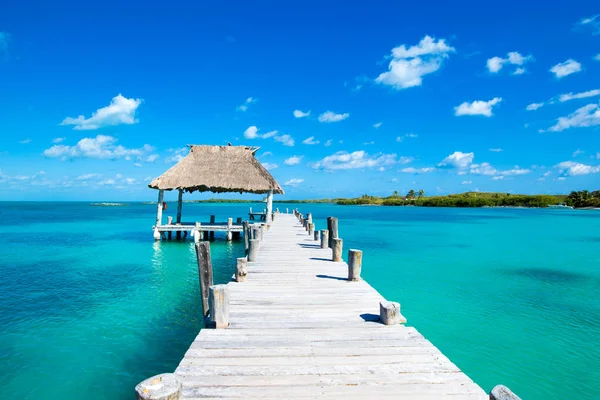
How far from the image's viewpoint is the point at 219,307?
5352 millimetres

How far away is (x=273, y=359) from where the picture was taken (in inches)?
172

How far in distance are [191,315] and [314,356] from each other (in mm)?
6760

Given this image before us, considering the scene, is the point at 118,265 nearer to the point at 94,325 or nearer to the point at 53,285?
the point at 53,285

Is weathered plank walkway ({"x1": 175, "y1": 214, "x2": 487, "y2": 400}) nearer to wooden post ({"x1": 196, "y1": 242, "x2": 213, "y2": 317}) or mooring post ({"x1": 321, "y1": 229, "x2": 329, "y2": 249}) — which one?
wooden post ({"x1": 196, "y1": 242, "x2": 213, "y2": 317})

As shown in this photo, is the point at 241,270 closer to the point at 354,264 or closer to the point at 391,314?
the point at 354,264

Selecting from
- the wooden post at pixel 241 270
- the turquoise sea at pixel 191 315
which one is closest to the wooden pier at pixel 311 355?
the wooden post at pixel 241 270

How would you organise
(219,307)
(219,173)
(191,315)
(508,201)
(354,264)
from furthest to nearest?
(508,201) → (219,173) → (191,315) → (354,264) → (219,307)

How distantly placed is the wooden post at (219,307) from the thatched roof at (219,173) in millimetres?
19281

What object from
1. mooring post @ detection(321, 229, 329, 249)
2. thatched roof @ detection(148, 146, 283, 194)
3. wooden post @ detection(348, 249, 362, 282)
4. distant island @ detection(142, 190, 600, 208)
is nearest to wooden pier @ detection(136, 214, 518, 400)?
wooden post @ detection(348, 249, 362, 282)

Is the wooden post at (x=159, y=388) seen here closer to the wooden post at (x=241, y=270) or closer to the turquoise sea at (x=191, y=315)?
the turquoise sea at (x=191, y=315)

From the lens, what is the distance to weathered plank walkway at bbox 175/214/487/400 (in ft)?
12.2

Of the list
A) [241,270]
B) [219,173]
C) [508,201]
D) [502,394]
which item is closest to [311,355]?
[502,394]

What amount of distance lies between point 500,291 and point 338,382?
1211 cm

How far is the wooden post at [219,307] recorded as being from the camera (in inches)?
210
